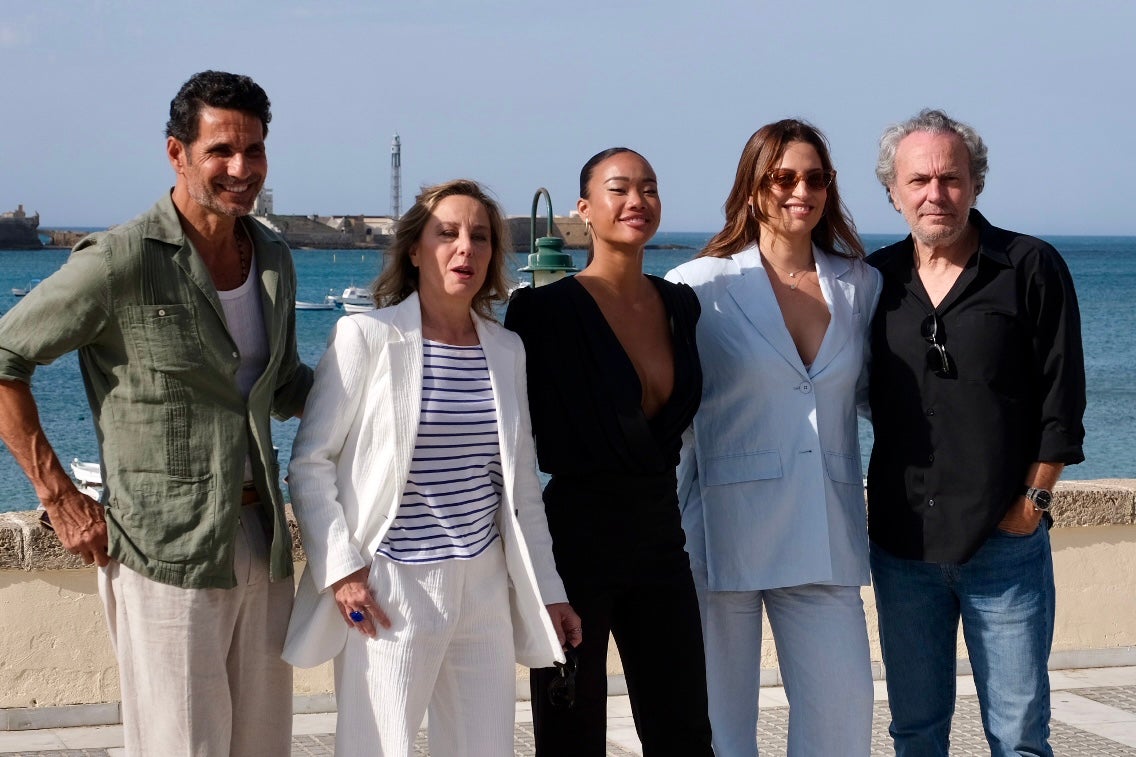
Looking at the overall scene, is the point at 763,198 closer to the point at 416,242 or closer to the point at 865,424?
the point at 416,242

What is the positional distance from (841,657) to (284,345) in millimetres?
1660

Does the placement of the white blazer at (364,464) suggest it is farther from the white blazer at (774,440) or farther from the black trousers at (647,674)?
the white blazer at (774,440)

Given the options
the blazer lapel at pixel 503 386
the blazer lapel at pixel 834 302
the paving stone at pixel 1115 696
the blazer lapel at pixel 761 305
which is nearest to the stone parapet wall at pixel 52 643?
the blazer lapel at pixel 503 386

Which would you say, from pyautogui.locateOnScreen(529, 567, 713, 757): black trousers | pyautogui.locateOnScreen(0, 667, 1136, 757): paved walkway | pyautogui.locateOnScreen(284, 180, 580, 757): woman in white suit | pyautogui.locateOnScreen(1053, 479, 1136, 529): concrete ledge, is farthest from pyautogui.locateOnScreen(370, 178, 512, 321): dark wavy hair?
pyautogui.locateOnScreen(1053, 479, 1136, 529): concrete ledge

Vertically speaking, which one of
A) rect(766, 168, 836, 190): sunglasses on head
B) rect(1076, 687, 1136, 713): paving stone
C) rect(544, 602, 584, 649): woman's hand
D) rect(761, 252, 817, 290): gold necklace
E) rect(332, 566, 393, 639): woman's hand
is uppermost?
rect(766, 168, 836, 190): sunglasses on head

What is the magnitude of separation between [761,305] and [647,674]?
105cm

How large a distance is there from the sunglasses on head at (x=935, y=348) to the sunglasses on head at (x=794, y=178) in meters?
0.48

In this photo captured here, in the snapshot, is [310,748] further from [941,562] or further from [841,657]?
[941,562]

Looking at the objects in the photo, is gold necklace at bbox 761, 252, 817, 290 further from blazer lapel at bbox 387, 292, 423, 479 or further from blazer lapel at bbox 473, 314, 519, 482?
blazer lapel at bbox 387, 292, 423, 479

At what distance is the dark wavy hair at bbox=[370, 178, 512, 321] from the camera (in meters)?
3.46

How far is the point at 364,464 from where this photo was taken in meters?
3.29

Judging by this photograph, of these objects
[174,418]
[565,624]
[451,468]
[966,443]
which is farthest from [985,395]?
[174,418]

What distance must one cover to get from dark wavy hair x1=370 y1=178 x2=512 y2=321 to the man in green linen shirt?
305 millimetres

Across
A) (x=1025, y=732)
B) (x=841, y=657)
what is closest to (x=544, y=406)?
(x=841, y=657)
